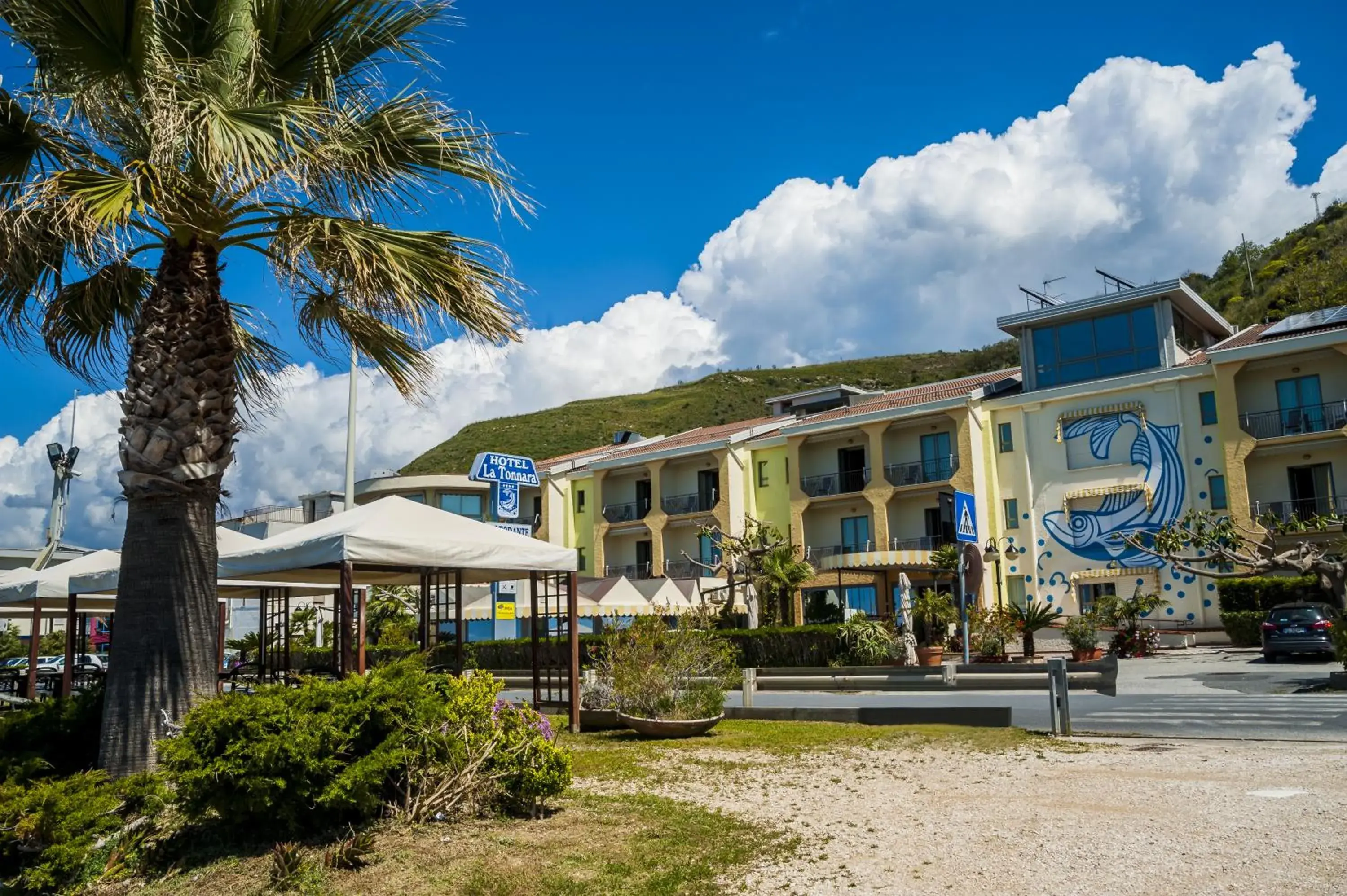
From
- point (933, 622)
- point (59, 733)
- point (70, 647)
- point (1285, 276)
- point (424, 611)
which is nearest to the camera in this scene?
point (59, 733)

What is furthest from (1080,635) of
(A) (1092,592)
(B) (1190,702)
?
(B) (1190,702)

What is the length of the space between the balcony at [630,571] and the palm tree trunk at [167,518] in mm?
40348

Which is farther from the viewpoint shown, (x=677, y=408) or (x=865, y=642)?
(x=677, y=408)

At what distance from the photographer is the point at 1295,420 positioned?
33.2 meters

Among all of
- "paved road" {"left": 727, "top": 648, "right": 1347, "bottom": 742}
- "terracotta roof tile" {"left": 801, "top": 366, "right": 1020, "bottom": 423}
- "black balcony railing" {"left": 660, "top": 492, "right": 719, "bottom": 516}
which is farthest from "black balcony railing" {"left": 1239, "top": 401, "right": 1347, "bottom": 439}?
"black balcony railing" {"left": 660, "top": 492, "right": 719, "bottom": 516}

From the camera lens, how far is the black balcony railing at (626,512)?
49094 mm

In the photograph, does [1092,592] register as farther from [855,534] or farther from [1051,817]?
[1051,817]

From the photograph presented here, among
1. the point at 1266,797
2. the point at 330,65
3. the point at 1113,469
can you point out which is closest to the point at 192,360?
the point at 330,65

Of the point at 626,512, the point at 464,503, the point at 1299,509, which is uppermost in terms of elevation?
the point at 464,503

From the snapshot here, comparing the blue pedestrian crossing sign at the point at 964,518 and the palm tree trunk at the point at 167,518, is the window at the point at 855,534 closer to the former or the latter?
the blue pedestrian crossing sign at the point at 964,518

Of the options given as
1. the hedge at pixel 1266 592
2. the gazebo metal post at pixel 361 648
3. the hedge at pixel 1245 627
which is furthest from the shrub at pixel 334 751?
the hedge at pixel 1266 592

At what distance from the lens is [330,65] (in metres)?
8.47

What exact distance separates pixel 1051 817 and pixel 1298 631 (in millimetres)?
20114

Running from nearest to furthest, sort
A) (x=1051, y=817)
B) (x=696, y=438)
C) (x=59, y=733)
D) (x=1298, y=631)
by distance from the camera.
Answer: (x=1051, y=817)
(x=59, y=733)
(x=1298, y=631)
(x=696, y=438)
